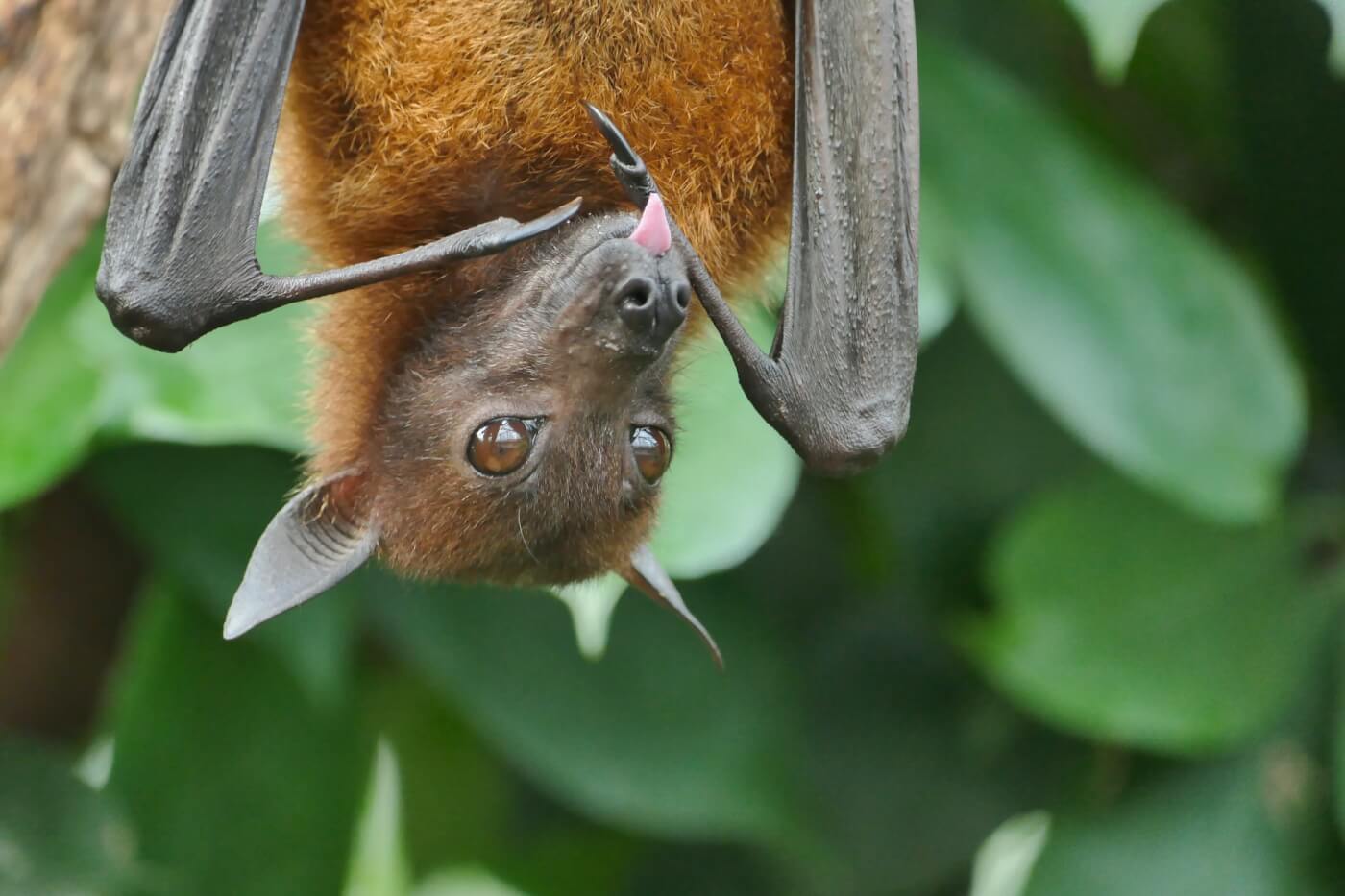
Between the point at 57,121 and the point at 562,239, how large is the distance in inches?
34.9

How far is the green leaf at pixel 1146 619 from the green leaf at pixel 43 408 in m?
1.63

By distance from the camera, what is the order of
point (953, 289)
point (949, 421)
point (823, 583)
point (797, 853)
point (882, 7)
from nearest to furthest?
Result: point (882, 7) → point (953, 289) → point (797, 853) → point (949, 421) → point (823, 583)

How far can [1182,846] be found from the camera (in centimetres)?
305

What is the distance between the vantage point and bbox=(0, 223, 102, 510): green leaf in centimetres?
238

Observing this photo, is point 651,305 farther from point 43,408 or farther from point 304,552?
point 43,408

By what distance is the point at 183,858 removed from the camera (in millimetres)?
3004

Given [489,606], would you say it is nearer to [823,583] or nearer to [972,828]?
[823,583]

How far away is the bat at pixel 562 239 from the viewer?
2.25 m

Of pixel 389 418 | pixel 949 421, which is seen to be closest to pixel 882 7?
pixel 389 418

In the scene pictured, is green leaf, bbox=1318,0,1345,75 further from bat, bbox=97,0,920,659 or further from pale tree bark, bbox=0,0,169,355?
pale tree bark, bbox=0,0,169,355

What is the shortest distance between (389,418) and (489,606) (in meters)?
0.81

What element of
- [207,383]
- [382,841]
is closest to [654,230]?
[207,383]

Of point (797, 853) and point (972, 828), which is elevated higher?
point (797, 853)

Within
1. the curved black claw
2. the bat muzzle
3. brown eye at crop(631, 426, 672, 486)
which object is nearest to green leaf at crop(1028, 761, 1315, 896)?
brown eye at crop(631, 426, 672, 486)
